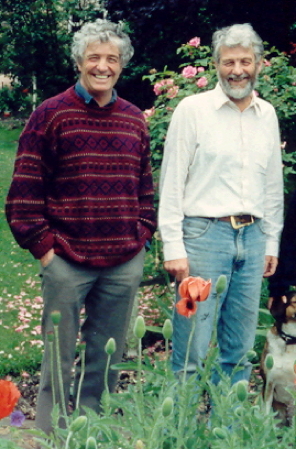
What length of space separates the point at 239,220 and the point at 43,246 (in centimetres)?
80

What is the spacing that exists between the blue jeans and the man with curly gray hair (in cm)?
27

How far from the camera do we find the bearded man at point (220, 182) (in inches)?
108

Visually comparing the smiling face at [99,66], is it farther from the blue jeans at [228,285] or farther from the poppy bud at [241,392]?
the poppy bud at [241,392]

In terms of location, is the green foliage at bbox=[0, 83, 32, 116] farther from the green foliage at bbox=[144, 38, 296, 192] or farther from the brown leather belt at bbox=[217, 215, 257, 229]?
the brown leather belt at bbox=[217, 215, 257, 229]

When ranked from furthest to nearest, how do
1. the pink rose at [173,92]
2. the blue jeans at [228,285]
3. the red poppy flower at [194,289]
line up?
1. the pink rose at [173,92]
2. the blue jeans at [228,285]
3. the red poppy flower at [194,289]

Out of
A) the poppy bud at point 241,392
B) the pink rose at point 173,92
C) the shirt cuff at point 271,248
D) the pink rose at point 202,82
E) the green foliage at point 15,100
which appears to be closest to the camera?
the poppy bud at point 241,392

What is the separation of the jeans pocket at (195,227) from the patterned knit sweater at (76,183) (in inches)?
9.2

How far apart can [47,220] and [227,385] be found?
3.51 feet

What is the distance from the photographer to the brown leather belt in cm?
279

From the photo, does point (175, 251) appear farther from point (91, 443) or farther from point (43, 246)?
point (91, 443)

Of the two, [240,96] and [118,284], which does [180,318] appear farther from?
[240,96]

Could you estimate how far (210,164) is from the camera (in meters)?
2.75

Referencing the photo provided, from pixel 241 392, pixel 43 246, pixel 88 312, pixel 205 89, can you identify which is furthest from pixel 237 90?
pixel 205 89

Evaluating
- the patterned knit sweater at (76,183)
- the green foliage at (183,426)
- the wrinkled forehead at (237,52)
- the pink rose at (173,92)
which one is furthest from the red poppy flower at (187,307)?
the pink rose at (173,92)
